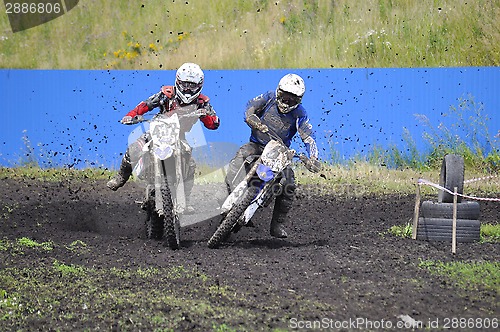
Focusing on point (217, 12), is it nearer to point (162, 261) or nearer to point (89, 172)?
point (89, 172)

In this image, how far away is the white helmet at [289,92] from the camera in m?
10.3

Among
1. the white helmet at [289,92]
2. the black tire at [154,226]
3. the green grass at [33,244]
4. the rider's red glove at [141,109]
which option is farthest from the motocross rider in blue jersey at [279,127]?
the green grass at [33,244]

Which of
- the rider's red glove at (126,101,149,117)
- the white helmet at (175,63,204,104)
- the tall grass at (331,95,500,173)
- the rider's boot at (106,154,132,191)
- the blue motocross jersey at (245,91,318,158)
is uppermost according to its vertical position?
the white helmet at (175,63,204,104)

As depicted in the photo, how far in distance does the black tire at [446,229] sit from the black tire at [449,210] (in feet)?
0.27

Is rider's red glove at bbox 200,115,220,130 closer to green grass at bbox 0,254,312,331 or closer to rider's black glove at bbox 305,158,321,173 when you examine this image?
rider's black glove at bbox 305,158,321,173

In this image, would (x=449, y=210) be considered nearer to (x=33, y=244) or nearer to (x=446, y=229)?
(x=446, y=229)

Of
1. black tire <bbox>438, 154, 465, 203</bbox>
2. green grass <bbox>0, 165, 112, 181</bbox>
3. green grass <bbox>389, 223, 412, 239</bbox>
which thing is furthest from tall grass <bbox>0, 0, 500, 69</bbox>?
black tire <bbox>438, 154, 465, 203</bbox>

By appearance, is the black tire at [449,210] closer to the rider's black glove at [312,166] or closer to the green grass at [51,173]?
the rider's black glove at [312,166]

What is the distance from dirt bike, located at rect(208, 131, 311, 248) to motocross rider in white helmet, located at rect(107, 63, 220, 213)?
1.84 ft

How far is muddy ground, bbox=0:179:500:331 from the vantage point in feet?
23.2

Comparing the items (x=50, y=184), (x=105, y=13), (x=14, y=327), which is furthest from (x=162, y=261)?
(x=105, y=13)

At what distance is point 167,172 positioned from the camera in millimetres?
9953

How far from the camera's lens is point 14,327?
22.5 ft

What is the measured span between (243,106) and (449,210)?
24.2ft
